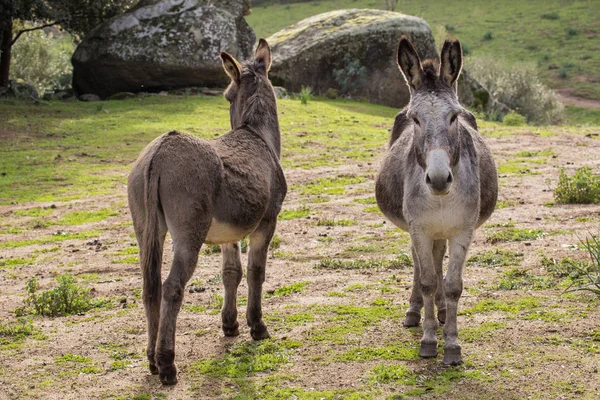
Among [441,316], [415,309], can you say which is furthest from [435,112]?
[441,316]

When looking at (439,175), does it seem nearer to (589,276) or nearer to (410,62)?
(410,62)

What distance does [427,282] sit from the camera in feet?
19.9

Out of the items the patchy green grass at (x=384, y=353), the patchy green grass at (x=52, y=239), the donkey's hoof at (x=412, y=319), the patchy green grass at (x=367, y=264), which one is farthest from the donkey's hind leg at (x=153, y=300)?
the patchy green grass at (x=52, y=239)

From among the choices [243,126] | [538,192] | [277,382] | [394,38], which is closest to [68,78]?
[394,38]

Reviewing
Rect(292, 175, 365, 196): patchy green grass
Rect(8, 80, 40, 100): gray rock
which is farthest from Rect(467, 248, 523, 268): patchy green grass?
Rect(8, 80, 40, 100): gray rock

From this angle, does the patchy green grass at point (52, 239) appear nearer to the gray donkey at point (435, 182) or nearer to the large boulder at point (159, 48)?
the gray donkey at point (435, 182)

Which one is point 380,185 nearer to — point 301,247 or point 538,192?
point 301,247

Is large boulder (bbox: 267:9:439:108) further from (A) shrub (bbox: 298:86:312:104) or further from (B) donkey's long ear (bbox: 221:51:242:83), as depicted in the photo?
(B) donkey's long ear (bbox: 221:51:242:83)

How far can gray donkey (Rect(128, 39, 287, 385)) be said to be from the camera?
5609 millimetres

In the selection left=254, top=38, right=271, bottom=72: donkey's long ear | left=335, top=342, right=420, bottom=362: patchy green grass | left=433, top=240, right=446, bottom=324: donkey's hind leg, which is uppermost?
left=254, top=38, right=271, bottom=72: donkey's long ear

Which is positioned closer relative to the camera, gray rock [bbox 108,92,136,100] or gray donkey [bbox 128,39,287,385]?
gray donkey [bbox 128,39,287,385]

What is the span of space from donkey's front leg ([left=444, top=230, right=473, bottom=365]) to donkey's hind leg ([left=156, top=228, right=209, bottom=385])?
193 centimetres

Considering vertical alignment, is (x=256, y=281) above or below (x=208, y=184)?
below

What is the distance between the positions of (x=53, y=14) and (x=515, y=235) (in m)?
16.2
